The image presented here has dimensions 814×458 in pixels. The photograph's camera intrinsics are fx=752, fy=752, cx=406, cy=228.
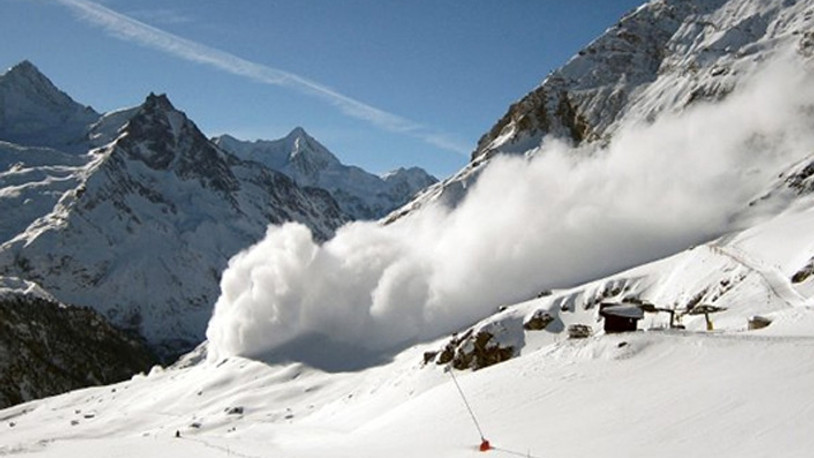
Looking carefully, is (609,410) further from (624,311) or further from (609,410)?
(624,311)

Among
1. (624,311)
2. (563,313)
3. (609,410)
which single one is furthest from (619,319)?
(563,313)

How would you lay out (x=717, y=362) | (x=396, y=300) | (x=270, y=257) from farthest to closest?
(x=270, y=257)
(x=396, y=300)
(x=717, y=362)

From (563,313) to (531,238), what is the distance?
56.4 meters

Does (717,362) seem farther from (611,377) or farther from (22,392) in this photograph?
(22,392)

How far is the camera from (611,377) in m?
39.4

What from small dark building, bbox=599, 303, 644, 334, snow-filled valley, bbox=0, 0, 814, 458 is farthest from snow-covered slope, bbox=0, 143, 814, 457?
small dark building, bbox=599, 303, 644, 334

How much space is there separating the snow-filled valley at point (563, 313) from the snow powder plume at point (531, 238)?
2.01 feet

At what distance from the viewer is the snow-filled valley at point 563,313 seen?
114 feet

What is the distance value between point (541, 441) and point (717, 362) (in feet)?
35.8

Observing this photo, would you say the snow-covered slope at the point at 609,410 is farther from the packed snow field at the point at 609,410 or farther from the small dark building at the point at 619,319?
the small dark building at the point at 619,319

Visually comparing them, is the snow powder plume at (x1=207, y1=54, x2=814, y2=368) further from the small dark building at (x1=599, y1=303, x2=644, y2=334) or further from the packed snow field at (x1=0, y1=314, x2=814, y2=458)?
the small dark building at (x1=599, y1=303, x2=644, y2=334)

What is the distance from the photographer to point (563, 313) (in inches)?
3533

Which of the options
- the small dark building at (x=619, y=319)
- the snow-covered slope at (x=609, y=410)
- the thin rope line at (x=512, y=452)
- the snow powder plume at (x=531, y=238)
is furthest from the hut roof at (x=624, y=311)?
the snow powder plume at (x=531, y=238)

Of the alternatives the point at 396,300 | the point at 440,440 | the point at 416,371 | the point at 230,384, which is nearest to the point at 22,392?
the point at 230,384
